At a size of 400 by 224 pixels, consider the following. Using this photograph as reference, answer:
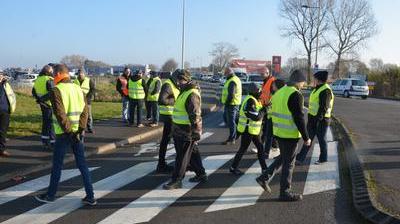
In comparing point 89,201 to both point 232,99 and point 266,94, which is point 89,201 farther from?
point 232,99

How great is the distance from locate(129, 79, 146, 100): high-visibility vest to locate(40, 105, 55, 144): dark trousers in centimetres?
481

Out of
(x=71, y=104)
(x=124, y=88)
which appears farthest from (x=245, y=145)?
(x=124, y=88)

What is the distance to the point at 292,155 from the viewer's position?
759 cm

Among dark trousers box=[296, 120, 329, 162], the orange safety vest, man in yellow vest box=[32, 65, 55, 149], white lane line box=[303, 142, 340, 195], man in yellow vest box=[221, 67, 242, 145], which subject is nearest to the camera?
white lane line box=[303, 142, 340, 195]

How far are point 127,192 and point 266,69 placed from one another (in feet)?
17.4

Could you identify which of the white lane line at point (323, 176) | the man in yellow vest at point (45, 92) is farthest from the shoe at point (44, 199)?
the man in yellow vest at point (45, 92)

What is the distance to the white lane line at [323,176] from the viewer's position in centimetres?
824

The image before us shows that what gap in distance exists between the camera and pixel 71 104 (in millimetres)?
7164

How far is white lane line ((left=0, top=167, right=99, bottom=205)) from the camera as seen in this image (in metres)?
7.47

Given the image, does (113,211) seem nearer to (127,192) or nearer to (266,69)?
(127,192)

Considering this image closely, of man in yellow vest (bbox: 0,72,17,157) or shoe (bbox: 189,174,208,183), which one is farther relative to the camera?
man in yellow vest (bbox: 0,72,17,157)

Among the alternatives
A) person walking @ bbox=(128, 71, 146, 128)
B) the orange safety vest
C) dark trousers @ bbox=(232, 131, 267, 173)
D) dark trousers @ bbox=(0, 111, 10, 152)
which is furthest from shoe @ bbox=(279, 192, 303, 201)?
person walking @ bbox=(128, 71, 146, 128)

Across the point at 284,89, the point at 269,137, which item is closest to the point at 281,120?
the point at 284,89

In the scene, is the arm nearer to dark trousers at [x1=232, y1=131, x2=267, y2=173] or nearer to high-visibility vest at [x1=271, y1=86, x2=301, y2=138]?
high-visibility vest at [x1=271, y1=86, x2=301, y2=138]
